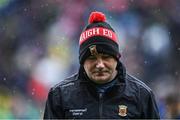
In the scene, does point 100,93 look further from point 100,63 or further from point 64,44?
point 64,44

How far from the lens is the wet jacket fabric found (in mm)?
2045

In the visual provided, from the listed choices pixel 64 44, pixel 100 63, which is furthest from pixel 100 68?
pixel 64 44

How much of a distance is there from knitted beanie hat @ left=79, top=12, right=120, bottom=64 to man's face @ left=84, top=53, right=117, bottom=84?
2 centimetres

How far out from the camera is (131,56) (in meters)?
4.73

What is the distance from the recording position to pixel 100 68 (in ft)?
6.66

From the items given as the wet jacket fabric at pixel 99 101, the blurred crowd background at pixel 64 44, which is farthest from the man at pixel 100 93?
the blurred crowd background at pixel 64 44

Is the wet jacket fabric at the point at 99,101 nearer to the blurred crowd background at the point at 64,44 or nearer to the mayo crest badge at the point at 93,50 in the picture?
the mayo crest badge at the point at 93,50

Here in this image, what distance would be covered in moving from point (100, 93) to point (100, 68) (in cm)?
9

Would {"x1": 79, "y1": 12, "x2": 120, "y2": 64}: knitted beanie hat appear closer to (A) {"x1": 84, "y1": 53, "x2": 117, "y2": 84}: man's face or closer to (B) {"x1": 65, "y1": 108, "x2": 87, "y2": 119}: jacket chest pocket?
(A) {"x1": 84, "y1": 53, "x2": 117, "y2": 84}: man's face

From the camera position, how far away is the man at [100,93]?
2.04 meters

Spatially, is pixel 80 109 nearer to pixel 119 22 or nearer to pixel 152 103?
pixel 152 103

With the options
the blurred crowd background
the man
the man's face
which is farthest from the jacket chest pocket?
the blurred crowd background

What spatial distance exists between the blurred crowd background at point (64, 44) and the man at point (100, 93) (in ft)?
8.32

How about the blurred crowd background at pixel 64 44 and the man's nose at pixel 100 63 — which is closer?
the man's nose at pixel 100 63
